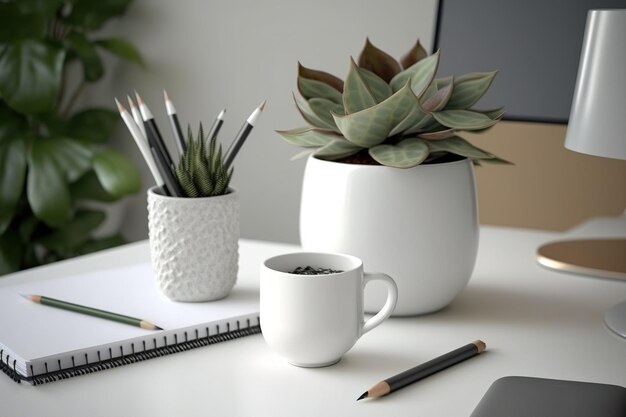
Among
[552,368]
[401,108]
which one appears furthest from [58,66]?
[552,368]

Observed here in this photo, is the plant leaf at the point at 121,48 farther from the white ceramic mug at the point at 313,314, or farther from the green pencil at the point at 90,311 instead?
the white ceramic mug at the point at 313,314

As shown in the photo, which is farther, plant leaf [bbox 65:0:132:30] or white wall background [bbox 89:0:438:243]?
plant leaf [bbox 65:0:132:30]

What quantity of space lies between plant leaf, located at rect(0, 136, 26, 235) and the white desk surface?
134cm

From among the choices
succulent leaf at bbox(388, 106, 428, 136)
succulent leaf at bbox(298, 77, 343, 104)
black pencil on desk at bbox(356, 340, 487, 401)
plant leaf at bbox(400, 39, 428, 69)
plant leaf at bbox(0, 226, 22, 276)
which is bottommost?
plant leaf at bbox(0, 226, 22, 276)

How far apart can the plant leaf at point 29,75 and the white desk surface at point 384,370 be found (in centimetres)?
134

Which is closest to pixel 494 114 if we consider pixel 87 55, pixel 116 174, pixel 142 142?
pixel 142 142

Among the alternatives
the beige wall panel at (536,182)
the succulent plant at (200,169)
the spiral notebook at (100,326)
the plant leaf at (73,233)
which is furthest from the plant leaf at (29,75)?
the succulent plant at (200,169)

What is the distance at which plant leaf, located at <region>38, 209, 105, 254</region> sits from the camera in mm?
2279

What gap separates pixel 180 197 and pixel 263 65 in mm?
1521

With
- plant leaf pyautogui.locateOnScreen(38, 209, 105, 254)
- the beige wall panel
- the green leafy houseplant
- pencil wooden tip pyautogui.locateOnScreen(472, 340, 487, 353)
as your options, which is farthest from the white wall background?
pencil wooden tip pyautogui.locateOnScreen(472, 340, 487, 353)

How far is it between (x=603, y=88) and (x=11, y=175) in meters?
1.69

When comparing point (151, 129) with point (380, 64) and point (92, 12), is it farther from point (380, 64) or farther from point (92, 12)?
point (92, 12)

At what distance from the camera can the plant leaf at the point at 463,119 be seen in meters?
0.75

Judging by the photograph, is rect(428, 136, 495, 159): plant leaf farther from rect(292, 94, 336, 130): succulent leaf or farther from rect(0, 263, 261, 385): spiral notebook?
rect(0, 263, 261, 385): spiral notebook
